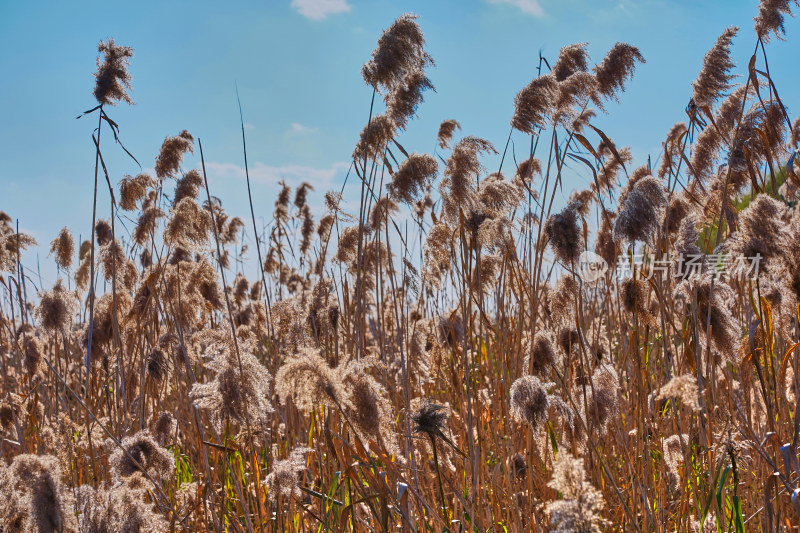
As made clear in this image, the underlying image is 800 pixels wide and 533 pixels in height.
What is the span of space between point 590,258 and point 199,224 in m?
2.44

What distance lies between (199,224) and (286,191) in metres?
4.87

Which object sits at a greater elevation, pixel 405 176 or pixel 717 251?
pixel 405 176

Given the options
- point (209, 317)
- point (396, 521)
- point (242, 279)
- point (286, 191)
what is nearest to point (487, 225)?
point (396, 521)

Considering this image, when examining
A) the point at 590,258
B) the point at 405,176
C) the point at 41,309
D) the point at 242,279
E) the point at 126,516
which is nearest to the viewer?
the point at 126,516

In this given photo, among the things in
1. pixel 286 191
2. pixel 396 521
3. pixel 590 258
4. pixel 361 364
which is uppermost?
pixel 286 191

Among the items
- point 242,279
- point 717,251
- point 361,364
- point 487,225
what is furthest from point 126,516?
point 242,279

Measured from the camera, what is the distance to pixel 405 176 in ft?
9.33

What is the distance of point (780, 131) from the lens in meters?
2.88

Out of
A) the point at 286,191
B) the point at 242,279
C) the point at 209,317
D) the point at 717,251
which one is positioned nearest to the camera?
the point at 717,251

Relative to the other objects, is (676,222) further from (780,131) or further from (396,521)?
(396,521)

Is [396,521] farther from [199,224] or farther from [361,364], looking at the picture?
[199,224]

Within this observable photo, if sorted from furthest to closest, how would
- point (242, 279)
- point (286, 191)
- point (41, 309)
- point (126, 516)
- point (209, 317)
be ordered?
point (242, 279) < point (286, 191) < point (209, 317) < point (41, 309) < point (126, 516)

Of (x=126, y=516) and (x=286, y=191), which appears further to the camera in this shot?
(x=286, y=191)

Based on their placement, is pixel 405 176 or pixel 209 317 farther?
pixel 209 317
